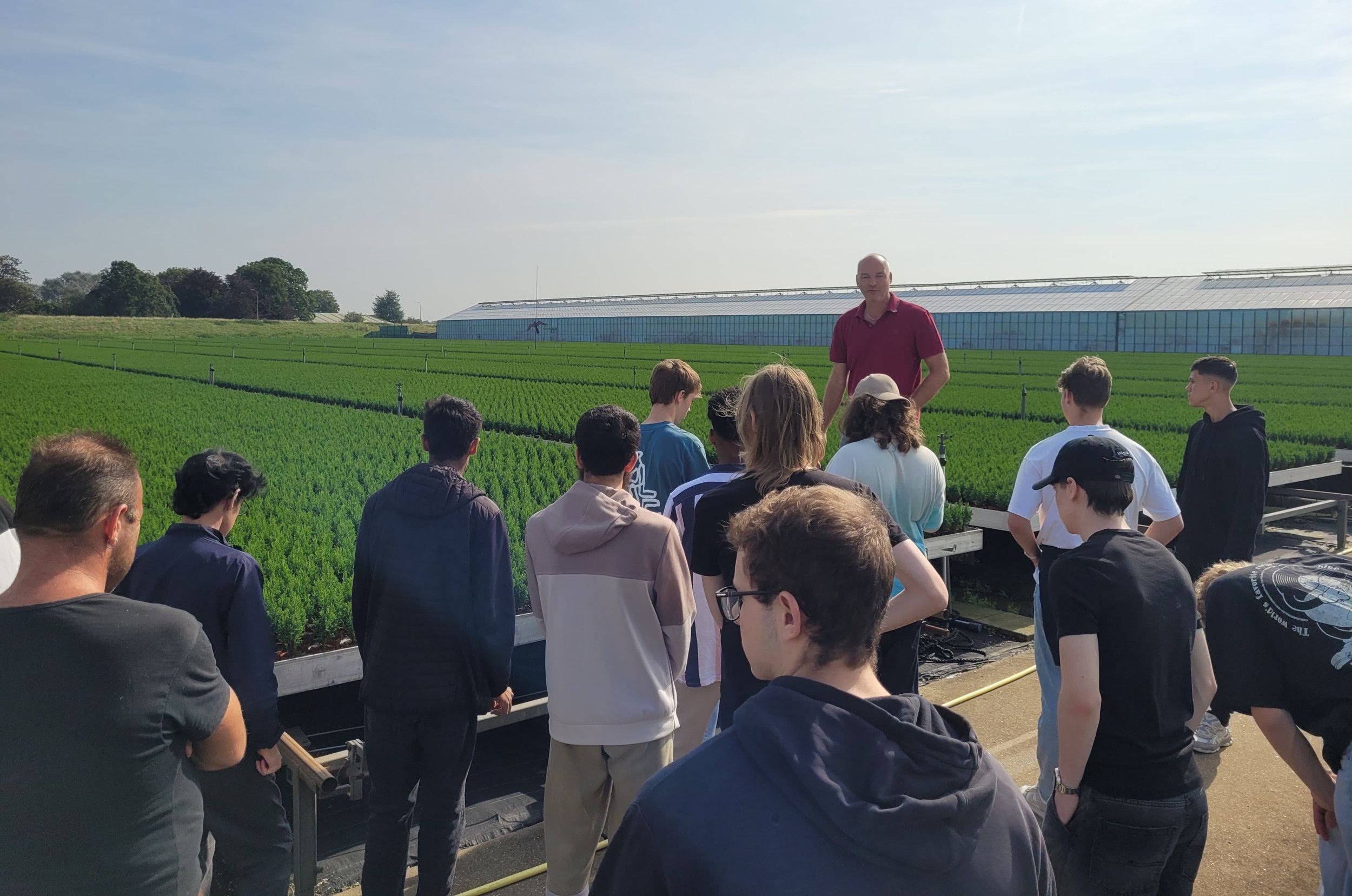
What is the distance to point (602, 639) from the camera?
3102mm

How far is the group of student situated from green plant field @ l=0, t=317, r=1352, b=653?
36.2 inches

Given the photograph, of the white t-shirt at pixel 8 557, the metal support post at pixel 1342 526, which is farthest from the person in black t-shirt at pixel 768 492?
the metal support post at pixel 1342 526

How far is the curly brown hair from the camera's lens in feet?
11.8

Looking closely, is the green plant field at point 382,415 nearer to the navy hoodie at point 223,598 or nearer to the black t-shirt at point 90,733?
the black t-shirt at point 90,733

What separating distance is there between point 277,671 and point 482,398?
59.0ft

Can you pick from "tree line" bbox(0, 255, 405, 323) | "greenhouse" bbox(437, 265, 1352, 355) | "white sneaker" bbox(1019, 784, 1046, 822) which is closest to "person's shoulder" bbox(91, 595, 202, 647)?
"white sneaker" bbox(1019, 784, 1046, 822)

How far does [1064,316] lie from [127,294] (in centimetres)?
7473

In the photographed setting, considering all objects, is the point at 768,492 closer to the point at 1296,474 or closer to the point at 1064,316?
the point at 1296,474

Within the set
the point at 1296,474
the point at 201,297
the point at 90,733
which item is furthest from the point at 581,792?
the point at 201,297

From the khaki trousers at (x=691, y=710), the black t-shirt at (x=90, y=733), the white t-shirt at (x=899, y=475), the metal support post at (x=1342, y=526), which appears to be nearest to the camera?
the black t-shirt at (x=90, y=733)

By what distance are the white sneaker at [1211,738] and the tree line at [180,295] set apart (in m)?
88.2

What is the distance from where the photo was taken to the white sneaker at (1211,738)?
15.5 feet

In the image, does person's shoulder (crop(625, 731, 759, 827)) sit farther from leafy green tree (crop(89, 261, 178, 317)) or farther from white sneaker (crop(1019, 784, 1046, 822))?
leafy green tree (crop(89, 261, 178, 317))

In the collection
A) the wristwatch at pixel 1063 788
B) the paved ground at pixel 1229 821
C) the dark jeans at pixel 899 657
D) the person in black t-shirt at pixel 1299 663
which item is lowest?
the paved ground at pixel 1229 821
